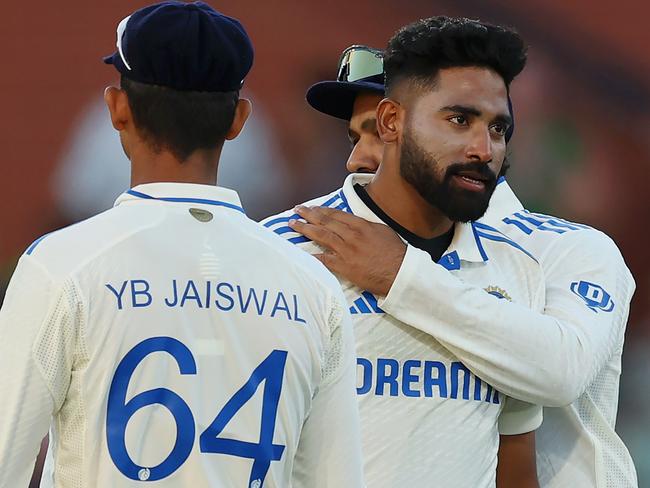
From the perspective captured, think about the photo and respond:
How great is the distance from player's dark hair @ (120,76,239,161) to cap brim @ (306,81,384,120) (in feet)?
3.89

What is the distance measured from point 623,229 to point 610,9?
3.14 feet

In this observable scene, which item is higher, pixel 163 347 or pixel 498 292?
pixel 163 347

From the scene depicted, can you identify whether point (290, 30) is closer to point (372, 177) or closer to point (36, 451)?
point (372, 177)

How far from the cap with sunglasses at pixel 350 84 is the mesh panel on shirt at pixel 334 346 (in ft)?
3.87

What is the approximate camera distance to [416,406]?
2.11 metres

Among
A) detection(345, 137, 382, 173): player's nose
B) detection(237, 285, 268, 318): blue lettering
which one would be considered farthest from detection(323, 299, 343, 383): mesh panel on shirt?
detection(345, 137, 382, 173): player's nose

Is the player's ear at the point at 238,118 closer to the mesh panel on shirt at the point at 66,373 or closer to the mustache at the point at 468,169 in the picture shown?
Answer: the mesh panel on shirt at the point at 66,373

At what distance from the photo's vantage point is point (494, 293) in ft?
7.30

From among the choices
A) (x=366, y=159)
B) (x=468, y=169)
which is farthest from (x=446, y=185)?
(x=366, y=159)

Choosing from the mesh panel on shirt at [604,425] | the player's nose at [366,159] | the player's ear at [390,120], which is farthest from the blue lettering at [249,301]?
the player's nose at [366,159]

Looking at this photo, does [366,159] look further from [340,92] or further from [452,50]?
[452,50]

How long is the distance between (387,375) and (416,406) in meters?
0.07

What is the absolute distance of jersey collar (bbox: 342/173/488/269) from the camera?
2248 mm

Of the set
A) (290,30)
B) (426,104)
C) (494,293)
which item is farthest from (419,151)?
(290,30)
